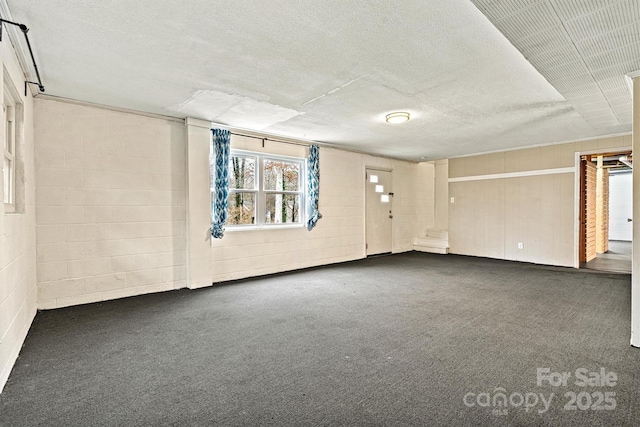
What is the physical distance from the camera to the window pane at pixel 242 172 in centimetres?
522

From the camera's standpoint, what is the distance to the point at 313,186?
19.7 ft

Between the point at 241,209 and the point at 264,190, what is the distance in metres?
0.55

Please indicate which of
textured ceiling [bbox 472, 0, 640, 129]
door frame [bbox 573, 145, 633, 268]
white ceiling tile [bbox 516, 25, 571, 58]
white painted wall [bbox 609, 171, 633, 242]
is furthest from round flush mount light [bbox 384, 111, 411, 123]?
white painted wall [bbox 609, 171, 633, 242]

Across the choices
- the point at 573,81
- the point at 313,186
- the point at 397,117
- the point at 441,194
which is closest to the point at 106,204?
the point at 313,186

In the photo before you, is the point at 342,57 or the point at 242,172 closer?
the point at 342,57

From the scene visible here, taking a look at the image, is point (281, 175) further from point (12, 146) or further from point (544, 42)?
point (544, 42)

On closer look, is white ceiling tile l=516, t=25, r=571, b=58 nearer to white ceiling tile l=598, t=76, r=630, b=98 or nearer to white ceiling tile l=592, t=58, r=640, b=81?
white ceiling tile l=592, t=58, r=640, b=81

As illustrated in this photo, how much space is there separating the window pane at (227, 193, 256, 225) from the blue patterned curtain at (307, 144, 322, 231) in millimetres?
1109

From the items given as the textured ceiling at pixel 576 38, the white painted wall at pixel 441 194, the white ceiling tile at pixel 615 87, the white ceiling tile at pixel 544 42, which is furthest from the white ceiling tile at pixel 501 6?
the white painted wall at pixel 441 194

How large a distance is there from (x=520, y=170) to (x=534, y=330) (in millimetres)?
4919

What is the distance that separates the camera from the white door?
7.38m

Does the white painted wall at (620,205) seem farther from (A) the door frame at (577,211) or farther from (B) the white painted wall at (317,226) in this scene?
(B) the white painted wall at (317,226)

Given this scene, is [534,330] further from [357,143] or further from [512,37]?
[357,143]

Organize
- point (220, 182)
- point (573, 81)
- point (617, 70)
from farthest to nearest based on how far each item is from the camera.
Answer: point (220, 182)
point (573, 81)
point (617, 70)
